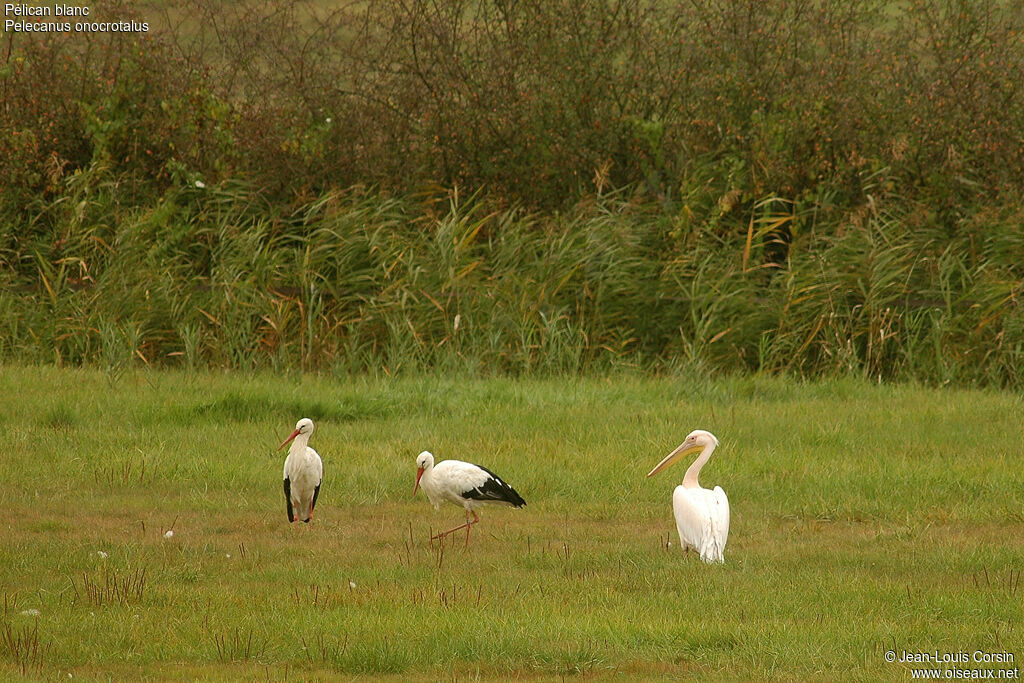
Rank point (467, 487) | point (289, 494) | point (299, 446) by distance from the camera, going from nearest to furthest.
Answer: point (467, 487), point (289, 494), point (299, 446)

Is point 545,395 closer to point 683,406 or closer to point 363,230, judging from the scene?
point 683,406

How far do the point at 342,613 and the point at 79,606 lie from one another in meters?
1.23

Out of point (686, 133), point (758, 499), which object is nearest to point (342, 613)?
point (758, 499)

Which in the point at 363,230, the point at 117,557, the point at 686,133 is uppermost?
the point at 686,133

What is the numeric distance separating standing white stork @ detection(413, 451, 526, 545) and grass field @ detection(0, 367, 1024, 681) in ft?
0.60

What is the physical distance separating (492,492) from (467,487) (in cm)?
15

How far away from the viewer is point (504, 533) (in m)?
7.91

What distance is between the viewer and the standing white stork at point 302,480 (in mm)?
7922

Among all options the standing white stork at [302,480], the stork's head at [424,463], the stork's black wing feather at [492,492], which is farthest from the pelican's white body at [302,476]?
the stork's black wing feather at [492,492]

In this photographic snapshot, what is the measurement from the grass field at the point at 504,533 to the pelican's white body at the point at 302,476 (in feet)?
0.61

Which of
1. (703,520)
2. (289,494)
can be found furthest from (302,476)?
(703,520)

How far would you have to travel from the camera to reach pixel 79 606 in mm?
6277

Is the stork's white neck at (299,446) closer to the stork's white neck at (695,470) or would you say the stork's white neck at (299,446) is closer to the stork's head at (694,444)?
the stork's head at (694,444)

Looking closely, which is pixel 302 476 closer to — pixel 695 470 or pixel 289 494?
pixel 289 494
